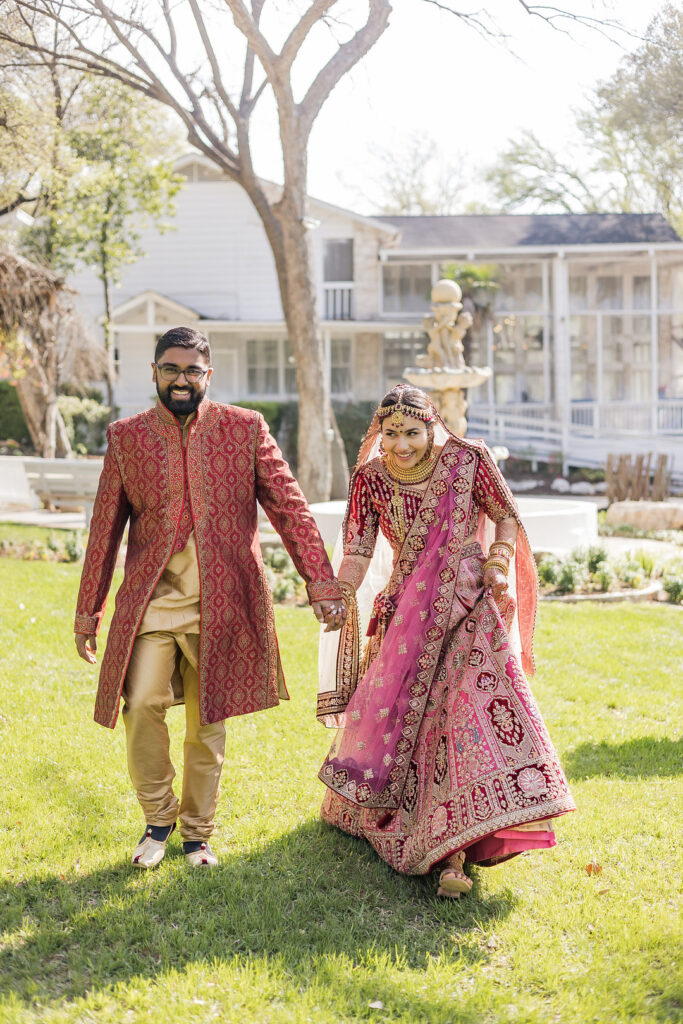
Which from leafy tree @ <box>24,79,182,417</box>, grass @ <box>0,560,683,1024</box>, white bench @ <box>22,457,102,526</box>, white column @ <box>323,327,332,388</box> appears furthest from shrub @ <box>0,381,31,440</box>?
grass @ <box>0,560,683,1024</box>

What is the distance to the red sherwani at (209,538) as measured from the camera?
3.87m

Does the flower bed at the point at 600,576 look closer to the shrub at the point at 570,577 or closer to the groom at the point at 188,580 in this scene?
the shrub at the point at 570,577

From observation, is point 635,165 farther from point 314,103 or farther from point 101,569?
point 101,569

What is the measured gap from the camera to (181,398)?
389 centimetres

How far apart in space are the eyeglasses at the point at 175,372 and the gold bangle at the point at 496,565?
1290 millimetres

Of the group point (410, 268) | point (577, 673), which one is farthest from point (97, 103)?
point (577, 673)

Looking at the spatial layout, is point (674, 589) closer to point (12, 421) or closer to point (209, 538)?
point (209, 538)

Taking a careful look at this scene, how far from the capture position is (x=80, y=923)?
3.49m

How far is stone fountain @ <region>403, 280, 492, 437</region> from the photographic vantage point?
11.0 meters

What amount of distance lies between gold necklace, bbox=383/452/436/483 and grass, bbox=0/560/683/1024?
1.47 m

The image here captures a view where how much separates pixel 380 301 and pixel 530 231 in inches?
158

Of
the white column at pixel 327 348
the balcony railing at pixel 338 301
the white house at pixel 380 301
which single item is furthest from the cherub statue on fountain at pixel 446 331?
the balcony railing at pixel 338 301

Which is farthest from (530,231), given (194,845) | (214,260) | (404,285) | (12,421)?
(194,845)

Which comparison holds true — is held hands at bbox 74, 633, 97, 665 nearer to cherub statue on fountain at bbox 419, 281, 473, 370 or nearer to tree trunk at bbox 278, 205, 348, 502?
cherub statue on fountain at bbox 419, 281, 473, 370
